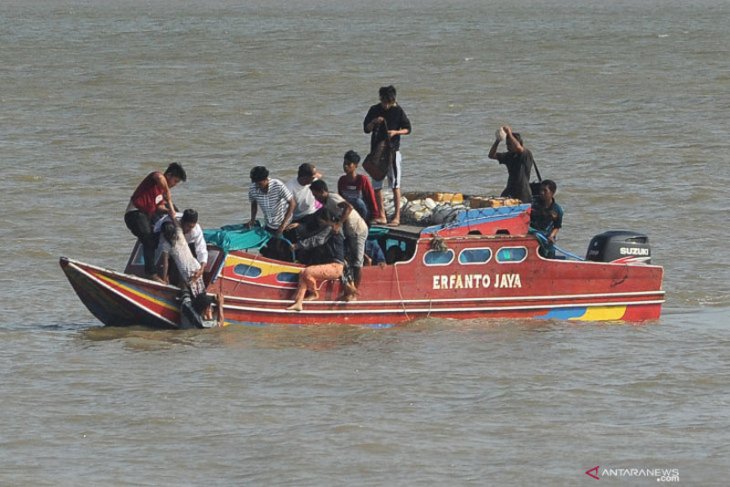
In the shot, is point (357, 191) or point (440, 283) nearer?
point (357, 191)

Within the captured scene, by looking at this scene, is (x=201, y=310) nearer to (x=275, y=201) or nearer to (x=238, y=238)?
(x=238, y=238)

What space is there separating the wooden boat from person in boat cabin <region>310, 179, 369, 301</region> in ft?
1.02

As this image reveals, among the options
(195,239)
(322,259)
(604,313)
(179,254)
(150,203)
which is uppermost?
(150,203)

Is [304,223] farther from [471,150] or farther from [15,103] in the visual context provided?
[15,103]

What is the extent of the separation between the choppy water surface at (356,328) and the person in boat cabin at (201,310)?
200 millimetres

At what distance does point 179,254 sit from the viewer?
669 inches

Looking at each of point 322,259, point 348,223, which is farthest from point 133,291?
point 348,223

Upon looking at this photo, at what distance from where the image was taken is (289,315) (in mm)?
17766

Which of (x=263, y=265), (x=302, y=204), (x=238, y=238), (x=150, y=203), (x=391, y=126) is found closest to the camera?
(x=150, y=203)

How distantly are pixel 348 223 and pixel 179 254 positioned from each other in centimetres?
184

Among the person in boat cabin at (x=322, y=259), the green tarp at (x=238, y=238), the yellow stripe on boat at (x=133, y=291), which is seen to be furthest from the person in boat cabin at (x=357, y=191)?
the yellow stripe on boat at (x=133, y=291)

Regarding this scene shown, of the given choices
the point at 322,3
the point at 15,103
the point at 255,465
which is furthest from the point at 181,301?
the point at 322,3

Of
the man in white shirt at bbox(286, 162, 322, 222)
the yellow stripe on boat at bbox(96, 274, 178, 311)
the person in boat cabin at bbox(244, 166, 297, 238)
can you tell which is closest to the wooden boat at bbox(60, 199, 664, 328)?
the yellow stripe on boat at bbox(96, 274, 178, 311)

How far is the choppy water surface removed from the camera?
1376 cm
